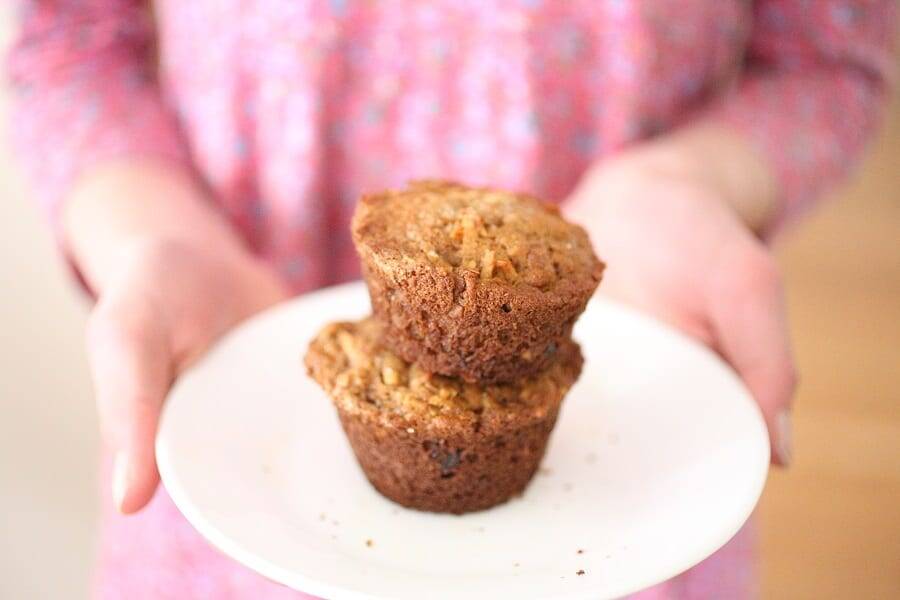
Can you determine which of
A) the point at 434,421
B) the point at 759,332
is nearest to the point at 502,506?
the point at 434,421

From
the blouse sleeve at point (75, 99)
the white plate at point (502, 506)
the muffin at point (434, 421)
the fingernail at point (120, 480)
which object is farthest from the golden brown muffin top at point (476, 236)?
the blouse sleeve at point (75, 99)

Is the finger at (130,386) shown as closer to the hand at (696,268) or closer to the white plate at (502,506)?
the white plate at (502,506)

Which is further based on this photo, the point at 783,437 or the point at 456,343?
the point at 783,437

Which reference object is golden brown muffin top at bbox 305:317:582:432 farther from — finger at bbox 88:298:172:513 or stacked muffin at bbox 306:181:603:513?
finger at bbox 88:298:172:513

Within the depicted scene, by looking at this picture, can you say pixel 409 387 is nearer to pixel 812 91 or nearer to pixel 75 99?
pixel 75 99

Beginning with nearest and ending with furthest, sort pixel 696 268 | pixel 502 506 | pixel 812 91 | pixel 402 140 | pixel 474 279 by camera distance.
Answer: pixel 474 279 < pixel 502 506 < pixel 696 268 < pixel 402 140 < pixel 812 91
